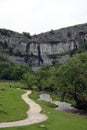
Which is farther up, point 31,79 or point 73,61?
point 73,61

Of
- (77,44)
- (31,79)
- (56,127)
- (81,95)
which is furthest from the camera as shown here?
(77,44)

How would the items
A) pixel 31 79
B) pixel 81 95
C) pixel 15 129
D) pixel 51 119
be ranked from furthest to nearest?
pixel 31 79
pixel 81 95
pixel 51 119
pixel 15 129

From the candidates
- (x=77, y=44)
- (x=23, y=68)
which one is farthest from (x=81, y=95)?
(x=77, y=44)

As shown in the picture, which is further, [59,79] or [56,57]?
[56,57]

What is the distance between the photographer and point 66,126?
3566cm

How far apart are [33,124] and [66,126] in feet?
11.7

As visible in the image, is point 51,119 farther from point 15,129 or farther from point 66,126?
point 15,129

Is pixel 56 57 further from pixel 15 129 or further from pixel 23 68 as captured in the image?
pixel 15 129

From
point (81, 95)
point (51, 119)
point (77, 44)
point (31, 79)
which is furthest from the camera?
point (77, 44)

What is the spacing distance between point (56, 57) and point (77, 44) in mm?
14703

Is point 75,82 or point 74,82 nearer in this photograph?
point 74,82

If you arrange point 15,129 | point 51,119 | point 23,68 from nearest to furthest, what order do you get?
point 15,129, point 51,119, point 23,68

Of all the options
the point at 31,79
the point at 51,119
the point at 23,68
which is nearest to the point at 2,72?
the point at 23,68

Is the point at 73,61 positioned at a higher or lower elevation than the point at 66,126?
higher
